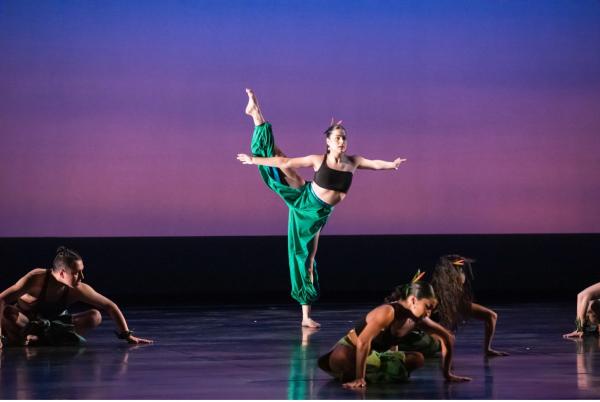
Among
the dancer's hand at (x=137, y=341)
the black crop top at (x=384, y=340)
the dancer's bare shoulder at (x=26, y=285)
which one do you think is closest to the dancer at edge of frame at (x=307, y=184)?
the dancer's hand at (x=137, y=341)

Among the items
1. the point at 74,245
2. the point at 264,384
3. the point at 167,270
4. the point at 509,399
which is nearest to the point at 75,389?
the point at 264,384

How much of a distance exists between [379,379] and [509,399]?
2.11ft

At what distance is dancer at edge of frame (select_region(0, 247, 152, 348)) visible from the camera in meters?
6.31

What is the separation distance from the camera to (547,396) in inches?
175

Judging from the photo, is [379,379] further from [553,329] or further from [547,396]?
[553,329]

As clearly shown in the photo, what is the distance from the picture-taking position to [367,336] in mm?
4664

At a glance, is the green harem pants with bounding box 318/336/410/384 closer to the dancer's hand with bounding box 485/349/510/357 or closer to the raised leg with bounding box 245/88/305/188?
the dancer's hand with bounding box 485/349/510/357

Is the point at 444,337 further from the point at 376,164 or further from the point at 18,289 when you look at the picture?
the point at 376,164

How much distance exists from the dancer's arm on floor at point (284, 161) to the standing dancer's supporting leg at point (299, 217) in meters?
0.24

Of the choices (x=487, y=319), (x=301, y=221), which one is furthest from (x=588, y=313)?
(x=301, y=221)

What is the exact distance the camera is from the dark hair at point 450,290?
17.5 ft

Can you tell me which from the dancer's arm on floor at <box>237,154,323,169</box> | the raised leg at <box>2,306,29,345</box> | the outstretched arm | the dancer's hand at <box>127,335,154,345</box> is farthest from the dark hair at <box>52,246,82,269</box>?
the outstretched arm

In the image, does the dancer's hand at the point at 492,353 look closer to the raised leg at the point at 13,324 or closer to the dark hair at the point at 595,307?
the dark hair at the point at 595,307

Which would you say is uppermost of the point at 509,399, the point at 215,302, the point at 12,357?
the point at 215,302
